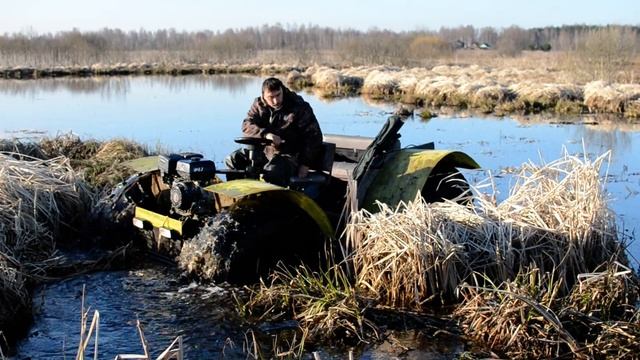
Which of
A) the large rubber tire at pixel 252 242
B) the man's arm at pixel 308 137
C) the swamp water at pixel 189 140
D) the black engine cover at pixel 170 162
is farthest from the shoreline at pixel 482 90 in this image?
the black engine cover at pixel 170 162

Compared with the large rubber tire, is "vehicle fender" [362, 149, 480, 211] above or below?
above

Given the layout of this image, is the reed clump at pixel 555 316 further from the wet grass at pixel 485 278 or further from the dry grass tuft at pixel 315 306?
the dry grass tuft at pixel 315 306

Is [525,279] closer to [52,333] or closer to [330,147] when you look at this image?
[330,147]

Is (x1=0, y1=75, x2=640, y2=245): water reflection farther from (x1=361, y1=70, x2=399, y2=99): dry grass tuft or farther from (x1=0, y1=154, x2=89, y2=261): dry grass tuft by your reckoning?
(x1=0, y1=154, x2=89, y2=261): dry grass tuft

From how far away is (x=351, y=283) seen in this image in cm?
661

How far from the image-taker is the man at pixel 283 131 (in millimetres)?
7246

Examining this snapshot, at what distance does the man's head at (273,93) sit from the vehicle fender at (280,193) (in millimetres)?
1089

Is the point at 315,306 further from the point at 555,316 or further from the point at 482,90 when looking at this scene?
the point at 482,90

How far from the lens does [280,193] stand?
6.46 metres

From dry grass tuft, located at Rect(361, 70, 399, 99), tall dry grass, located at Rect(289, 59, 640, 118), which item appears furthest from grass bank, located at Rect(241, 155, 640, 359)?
dry grass tuft, located at Rect(361, 70, 399, 99)

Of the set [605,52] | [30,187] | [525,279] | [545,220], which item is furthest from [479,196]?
[605,52]

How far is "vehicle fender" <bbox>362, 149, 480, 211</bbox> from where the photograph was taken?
7035 mm

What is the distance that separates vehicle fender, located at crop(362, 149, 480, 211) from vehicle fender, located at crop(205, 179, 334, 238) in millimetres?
625

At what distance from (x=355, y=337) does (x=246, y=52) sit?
52474mm
